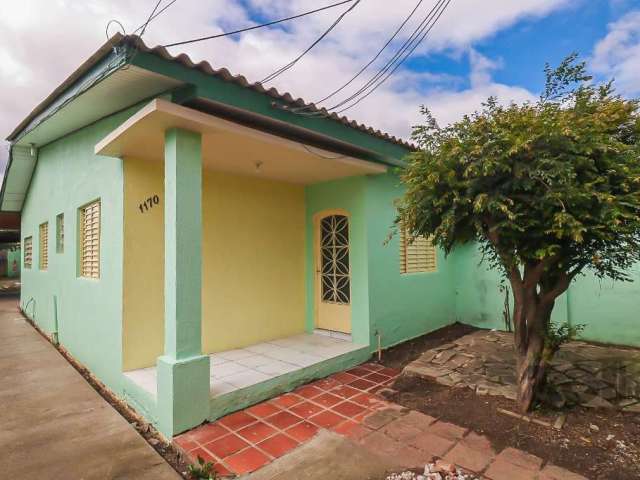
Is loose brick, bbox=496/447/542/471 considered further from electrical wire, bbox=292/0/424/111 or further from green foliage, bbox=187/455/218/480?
electrical wire, bbox=292/0/424/111

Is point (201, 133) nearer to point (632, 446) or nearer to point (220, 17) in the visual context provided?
point (220, 17)

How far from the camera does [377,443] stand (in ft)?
11.6

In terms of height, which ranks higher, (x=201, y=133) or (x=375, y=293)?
(x=201, y=133)

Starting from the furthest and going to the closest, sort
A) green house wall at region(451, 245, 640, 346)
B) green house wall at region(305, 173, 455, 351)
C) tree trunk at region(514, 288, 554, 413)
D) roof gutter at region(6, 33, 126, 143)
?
green house wall at region(305, 173, 455, 351) < green house wall at region(451, 245, 640, 346) < tree trunk at region(514, 288, 554, 413) < roof gutter at region(6, 33, 126, 143)

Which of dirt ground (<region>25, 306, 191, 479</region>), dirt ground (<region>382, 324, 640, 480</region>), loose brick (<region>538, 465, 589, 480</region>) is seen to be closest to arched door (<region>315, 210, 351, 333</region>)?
dirt ground (<region>382, 324, 640, 480</region>)

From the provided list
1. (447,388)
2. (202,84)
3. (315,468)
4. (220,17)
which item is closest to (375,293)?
(447,388)

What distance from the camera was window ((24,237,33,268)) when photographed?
11.0 m

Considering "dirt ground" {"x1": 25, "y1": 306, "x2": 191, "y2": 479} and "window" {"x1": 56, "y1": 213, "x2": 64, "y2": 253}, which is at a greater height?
"window" {"x1": 56, "y1": 213, "x2": 64, "y2": 253}

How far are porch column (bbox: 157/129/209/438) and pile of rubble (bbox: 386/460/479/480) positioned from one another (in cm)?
220

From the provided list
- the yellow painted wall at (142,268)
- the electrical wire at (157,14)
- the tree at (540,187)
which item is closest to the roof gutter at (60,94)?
the electrical wire at (157,14)

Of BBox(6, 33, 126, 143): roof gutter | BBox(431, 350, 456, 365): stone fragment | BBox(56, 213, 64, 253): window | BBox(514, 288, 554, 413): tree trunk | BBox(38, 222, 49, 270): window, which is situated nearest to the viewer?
BBox(6, 33, 126, 143): roof gutter

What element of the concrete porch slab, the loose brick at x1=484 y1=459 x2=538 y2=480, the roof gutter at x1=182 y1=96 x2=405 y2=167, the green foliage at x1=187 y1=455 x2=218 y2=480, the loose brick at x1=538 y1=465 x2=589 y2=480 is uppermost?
the roof gutter at x1=182 y1=96 x2=405 y2=167

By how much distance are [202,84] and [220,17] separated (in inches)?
52.4

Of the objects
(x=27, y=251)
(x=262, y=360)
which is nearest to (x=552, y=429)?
(x=262, y=360)
